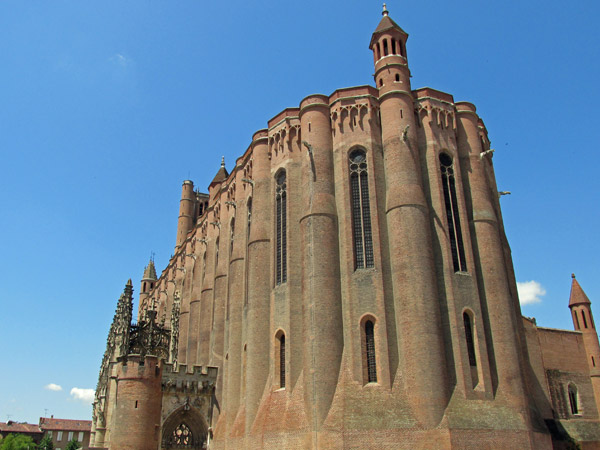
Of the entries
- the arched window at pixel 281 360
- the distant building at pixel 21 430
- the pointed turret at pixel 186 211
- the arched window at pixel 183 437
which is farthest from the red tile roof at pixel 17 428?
the arched window at pixel 281 360

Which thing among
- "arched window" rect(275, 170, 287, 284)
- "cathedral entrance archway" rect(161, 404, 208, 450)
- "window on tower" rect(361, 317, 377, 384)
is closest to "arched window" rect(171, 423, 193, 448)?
"cathedral entrance archway" rect(161, 404, 208, 450)

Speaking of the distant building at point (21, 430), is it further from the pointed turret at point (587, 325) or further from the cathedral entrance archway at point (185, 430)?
the pointed turret at point (587, 325)

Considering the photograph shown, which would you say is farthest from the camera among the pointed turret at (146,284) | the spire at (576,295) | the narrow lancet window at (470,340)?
the pointed turret at (146,284)

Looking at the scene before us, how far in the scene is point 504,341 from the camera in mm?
25375

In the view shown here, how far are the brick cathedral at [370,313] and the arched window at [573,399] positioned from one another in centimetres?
20

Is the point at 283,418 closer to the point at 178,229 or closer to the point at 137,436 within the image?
the point at 137,436

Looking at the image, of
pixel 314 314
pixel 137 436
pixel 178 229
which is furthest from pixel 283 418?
pixel 178 229

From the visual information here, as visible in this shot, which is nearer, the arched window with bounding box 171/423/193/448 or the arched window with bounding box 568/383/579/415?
the arched window with bounding box 171/423/193/448

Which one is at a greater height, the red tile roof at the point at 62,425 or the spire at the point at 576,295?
the spire at the point at 576,295

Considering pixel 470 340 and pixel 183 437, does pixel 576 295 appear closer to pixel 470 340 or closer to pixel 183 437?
pixel 470 340

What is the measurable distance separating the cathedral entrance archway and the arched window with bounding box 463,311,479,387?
53.5 ft

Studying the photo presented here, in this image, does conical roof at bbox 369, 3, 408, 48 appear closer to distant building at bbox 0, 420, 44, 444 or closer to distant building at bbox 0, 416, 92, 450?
distant building at bbox 0, 416, 92, 450

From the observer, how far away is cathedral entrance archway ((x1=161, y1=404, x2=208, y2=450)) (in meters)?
31.4

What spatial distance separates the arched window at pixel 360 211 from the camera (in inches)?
1040
